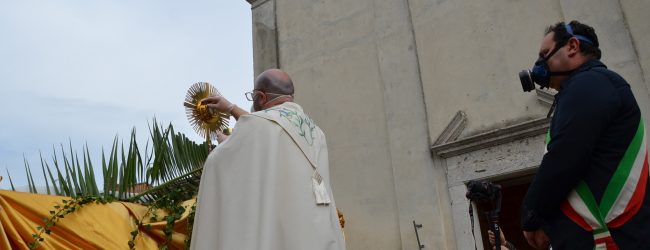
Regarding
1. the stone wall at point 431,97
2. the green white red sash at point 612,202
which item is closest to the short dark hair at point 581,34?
the green white red sash at point 612,202

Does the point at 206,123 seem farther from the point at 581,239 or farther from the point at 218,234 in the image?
the point at 581,239

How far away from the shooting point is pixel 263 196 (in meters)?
2.19

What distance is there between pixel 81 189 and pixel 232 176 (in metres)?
2.36

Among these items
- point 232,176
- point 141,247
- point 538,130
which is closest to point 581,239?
point 232,176

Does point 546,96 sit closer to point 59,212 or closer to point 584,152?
point 584,152

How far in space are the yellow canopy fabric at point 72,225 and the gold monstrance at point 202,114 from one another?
34.8 inches

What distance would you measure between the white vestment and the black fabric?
895mm

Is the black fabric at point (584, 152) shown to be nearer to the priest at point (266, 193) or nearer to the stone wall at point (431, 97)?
the priest at point (266, 193)

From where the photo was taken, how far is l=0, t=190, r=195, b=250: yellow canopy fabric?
129 inches

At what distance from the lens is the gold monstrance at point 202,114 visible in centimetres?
337

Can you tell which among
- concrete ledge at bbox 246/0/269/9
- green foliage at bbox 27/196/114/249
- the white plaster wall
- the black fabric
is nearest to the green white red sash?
the black fabric

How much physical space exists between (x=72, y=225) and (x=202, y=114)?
3.88 feet

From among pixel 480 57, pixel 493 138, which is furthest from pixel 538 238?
pixel 480 57

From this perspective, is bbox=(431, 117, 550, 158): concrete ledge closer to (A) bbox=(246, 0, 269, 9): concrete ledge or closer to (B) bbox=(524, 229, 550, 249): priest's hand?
(B) bbox=(524, 229, 550, 249): priest's hand
